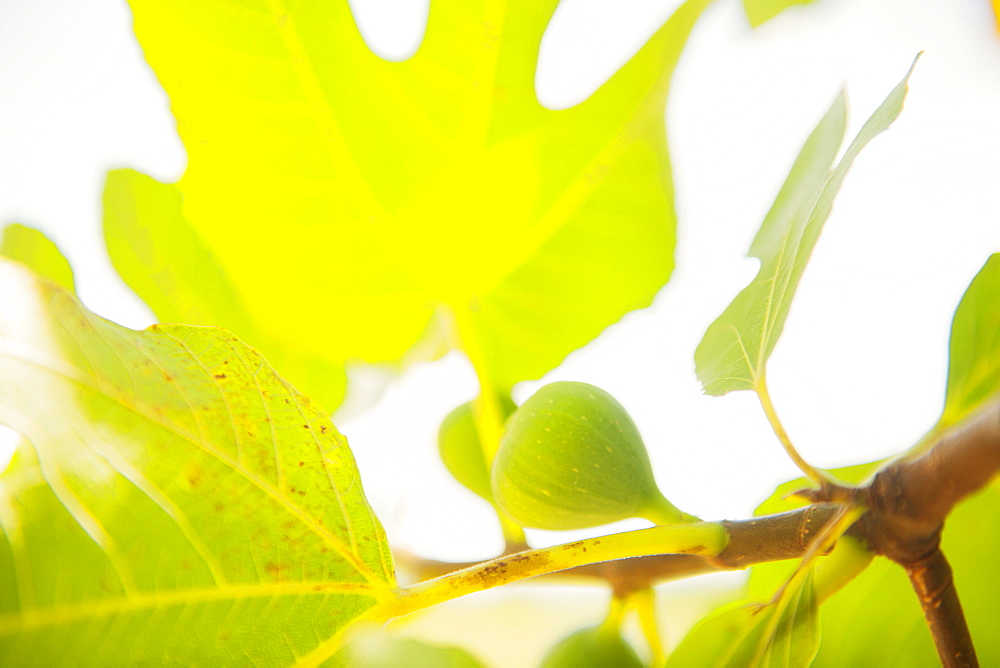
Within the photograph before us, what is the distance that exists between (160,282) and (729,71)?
2.61ft

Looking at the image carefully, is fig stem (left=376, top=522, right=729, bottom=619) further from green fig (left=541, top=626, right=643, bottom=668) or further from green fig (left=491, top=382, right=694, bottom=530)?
green fig (left=541, top=626, right=643, bottom=668)

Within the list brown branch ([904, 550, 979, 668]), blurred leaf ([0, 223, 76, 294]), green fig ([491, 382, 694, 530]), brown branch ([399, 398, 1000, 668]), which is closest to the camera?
brown branch ([399, 398, 1000, 668])

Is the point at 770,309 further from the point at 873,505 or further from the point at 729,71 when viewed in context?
the point at 729,71

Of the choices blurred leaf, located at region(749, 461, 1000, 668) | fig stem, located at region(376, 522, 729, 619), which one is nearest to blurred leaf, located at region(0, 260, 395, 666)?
fig stem, located at region(376, 522, 729, 619)

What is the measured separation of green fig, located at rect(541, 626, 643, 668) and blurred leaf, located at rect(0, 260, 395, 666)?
27 centimetres

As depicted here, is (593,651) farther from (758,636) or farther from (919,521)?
(919,521)

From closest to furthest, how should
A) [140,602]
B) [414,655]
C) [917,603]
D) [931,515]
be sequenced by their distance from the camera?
[931,515], [140,602], [917,603], [414,655]

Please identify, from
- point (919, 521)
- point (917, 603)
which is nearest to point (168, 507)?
point (919, 521)

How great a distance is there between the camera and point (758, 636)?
0.54 m

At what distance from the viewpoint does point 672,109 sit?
0.80 meters

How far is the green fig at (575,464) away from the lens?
0.57 metres

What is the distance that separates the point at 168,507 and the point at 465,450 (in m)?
0.43

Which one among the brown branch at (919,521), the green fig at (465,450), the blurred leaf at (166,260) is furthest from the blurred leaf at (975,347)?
the blurred leaf at (166,260)

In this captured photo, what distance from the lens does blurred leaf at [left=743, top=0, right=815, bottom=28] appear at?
68cm
